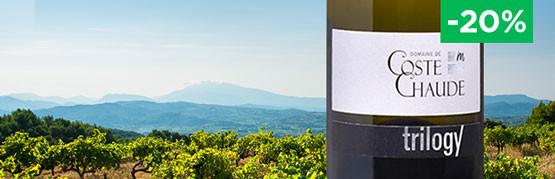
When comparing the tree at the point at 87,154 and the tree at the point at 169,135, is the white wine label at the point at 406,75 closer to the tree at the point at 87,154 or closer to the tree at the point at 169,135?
the tree at the point at 87,154

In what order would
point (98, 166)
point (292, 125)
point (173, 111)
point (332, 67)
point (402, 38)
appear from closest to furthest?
point (402, 38), point (332, 67), point (98, 166), point (292, 125), point (173, 111)

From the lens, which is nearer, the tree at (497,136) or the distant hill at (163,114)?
the tree at (497,136)

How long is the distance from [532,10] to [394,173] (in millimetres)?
915

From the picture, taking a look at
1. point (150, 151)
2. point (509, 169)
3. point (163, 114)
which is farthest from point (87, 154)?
point (163, 114)

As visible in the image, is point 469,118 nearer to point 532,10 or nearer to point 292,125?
point 532,10

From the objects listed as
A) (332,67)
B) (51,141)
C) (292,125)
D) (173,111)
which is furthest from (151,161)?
(173,111)

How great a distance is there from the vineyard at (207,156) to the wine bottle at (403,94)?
145cm

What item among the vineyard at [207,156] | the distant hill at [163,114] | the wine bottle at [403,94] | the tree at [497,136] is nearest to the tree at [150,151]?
the vineyard at [207,156]

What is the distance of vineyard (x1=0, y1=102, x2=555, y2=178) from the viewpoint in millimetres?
8547

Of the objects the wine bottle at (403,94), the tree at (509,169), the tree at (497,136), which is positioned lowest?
the tree at (497,136)

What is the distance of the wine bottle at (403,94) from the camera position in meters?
3.02

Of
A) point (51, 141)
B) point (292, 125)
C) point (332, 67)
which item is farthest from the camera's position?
point (292, 125)

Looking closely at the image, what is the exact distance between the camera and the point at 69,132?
36781 mm

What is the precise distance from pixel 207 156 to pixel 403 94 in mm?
8867
